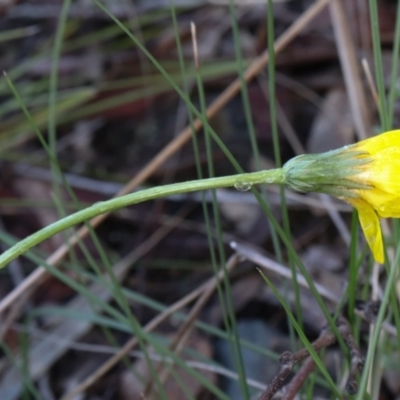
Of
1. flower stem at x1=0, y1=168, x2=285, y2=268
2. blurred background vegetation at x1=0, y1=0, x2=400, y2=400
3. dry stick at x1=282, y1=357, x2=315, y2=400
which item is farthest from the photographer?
blurred background vegetation at x1=0, y1=0, x2=400, y2=400

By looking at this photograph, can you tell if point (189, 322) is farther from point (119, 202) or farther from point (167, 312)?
point (119, 202)

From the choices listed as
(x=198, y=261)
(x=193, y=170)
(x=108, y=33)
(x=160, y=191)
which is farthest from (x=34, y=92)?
(x=160, y=191)

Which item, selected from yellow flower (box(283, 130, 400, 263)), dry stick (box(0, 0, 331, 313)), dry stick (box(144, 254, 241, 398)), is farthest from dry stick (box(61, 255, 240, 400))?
yellow flower (box(283, 130, 400, 263))

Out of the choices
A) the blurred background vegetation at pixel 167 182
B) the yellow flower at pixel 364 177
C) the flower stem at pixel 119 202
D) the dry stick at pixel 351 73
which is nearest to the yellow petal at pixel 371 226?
the yellow flower at pixel 364 177

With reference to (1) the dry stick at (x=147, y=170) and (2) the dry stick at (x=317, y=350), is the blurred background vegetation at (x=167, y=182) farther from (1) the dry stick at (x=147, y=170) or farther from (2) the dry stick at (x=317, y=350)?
(2) the dry stick at (x=317, y=350)

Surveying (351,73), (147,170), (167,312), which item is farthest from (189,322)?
(351,73)

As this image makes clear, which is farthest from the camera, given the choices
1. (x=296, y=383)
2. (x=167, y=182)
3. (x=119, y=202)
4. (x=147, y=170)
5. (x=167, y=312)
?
(x=167, y=182)

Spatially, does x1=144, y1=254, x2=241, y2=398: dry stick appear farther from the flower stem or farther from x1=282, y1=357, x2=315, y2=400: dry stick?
the flower stem
